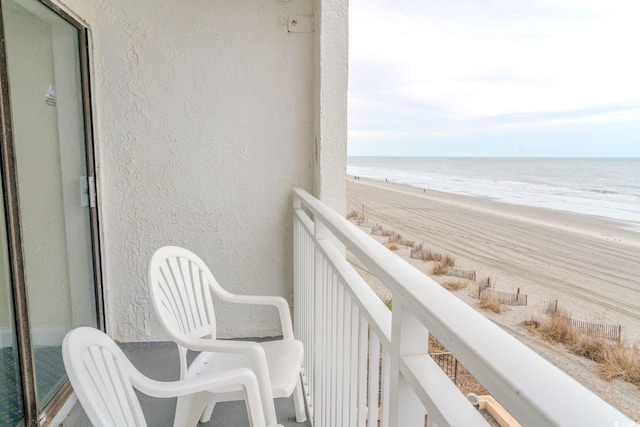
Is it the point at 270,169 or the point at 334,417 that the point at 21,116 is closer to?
the point at 270,169

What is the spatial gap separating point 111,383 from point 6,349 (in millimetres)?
833

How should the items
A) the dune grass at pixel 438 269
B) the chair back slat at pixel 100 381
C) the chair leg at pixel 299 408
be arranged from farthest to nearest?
1. the dune grass at pixel 438 269
2. the chair leg at pixel 299 408
3. the chair back slat at pixel 100 381

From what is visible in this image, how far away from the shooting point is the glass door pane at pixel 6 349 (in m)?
1.57

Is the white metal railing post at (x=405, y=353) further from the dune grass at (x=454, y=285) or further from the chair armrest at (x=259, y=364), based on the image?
the dune grass at (x=454, y=285)

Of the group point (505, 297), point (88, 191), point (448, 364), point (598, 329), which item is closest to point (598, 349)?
point (598, 329)

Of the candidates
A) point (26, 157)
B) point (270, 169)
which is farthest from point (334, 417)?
point (270, 169)

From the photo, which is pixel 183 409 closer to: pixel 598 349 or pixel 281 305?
pixel 281 305

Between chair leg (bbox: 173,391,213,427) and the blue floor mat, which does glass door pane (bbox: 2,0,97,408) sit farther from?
chair leg (bbox: 173,391,213,427)

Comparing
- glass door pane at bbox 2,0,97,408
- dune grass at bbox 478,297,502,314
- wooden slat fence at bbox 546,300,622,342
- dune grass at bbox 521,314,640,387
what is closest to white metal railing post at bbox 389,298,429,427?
dune grass at bbox 521,314,640,387

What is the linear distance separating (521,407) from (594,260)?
11.3ft

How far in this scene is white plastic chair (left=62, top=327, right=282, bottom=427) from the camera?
3.07ft

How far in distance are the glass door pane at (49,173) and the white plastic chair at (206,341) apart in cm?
57

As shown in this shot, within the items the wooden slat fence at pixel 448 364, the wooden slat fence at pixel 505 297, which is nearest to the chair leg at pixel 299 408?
the wooden slat fence at pixel 448 364

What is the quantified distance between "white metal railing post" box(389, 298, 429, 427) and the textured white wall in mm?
2134
